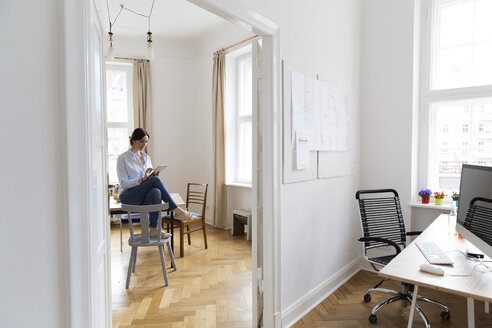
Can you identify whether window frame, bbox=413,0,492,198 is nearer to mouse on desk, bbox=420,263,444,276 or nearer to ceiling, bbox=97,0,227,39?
mouse on desk, bbox=420,263,444,276

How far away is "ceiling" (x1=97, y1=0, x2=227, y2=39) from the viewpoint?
4246 millimetres

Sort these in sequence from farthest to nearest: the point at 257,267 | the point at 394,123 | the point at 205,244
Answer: the point at 205,244 → the point at 394,123 → the point at 257,267

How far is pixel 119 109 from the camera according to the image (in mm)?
5648

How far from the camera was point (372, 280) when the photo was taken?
3256 millimetres

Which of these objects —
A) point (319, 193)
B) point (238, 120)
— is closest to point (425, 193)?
point (319, 193)

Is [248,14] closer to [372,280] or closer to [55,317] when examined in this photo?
[55,317]

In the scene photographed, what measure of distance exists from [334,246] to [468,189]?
151 cm

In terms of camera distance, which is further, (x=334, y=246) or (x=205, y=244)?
(x=205, y=244)

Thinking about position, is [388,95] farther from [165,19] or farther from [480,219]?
[165,19]

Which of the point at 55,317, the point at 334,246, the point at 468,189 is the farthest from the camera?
the point at 334,246

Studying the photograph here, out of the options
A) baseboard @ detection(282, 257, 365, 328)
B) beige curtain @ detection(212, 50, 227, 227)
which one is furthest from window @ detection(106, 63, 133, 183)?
baseboard @ detection(282, 257, 365, 328)

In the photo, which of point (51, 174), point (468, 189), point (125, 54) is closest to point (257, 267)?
point (468, 189)

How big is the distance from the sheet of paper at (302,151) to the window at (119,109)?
4.12m

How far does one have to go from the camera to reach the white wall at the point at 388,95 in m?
3.25
